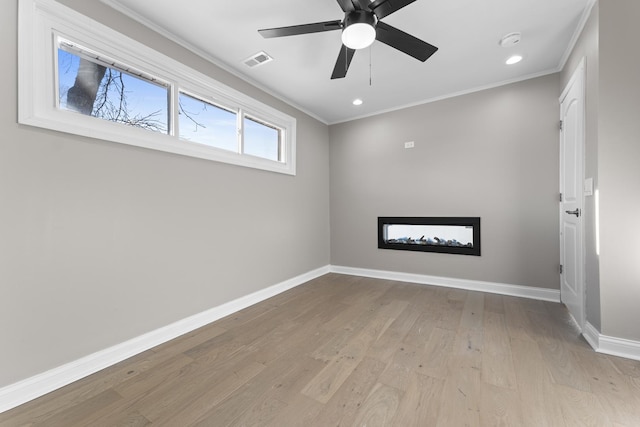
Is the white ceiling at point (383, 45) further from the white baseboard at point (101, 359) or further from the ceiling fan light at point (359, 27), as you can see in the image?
the white baseboard at point (101, 359)

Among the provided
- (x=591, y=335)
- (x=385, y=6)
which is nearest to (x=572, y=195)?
(x=591, y=335)

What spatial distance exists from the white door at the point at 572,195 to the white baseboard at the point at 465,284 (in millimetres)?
177

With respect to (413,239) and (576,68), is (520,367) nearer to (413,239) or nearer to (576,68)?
(413,239)

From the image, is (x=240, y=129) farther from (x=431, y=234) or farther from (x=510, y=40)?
(x=431, y=234)

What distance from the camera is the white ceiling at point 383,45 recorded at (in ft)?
6.39

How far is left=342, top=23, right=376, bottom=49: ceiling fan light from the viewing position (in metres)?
1.61

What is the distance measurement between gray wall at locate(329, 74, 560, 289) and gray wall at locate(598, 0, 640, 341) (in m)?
1.18

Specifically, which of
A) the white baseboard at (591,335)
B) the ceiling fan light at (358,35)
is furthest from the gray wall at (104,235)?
the white baseboard at (591,335)

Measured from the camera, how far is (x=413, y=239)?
12.4 feet

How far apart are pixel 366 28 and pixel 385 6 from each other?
157mm

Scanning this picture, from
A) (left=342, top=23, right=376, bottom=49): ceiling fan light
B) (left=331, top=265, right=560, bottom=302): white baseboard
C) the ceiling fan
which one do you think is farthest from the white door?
(left=342, top=23, right=376, bottom=49): ceiling fan light

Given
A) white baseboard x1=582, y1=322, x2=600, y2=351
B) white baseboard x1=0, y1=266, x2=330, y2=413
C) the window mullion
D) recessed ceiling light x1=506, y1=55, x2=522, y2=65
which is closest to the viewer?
white baseboard x1=0, y1=266, x2=330, y2=413

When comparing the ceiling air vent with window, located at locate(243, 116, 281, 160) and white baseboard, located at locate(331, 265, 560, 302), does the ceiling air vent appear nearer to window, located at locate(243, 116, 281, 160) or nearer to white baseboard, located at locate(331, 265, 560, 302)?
window, located at locate(243, 116, 281, 160)

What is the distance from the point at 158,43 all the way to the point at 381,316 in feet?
10.8
